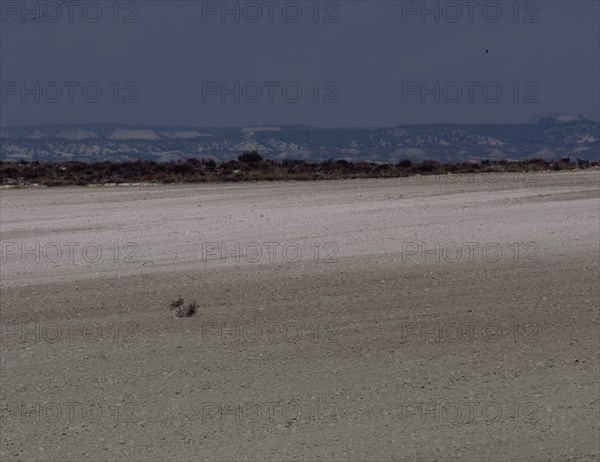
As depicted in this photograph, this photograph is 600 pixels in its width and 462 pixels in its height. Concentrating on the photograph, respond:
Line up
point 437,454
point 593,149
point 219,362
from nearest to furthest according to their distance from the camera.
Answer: point 437,454
point 219,362
point 593,149

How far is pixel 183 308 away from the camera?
10.4 m

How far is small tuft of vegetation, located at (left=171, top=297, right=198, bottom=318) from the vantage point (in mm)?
10320

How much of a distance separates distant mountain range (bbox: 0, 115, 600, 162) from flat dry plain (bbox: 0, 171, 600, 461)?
55.8m

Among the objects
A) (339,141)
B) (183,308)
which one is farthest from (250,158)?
(339,141)

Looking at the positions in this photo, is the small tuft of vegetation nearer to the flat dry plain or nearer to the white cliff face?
the flat dry plain

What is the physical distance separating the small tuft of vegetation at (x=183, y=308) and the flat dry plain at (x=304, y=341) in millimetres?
88

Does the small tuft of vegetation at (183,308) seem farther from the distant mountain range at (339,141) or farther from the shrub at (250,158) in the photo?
the distant mountain range at (339,141)

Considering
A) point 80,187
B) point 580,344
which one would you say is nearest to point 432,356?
point 580,344

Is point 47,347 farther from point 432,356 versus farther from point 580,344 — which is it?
point 580,344

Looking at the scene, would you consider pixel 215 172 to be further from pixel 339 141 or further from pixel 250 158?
pixel 339 141

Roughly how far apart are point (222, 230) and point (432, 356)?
718cm

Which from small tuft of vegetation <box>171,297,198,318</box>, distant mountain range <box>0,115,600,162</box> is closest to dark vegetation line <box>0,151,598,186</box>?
small tuft of vegetation <box>171,297,198,318</box>

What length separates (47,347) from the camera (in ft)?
31.0

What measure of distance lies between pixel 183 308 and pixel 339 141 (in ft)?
275
